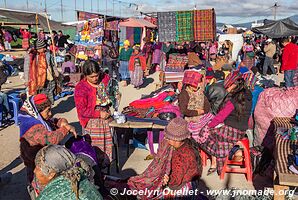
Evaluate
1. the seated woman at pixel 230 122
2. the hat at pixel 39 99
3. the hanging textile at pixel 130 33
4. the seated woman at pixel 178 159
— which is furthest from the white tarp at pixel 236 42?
the hat at pixel 39 99

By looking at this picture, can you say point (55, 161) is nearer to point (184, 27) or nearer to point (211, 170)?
point (211, 170)

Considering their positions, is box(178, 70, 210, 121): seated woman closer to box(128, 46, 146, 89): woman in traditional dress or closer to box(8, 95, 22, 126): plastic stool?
box(8, 95, 22, 126): plastic stool

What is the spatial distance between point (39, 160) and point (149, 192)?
56.4 inches

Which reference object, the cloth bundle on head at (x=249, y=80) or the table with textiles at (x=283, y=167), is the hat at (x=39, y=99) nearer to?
the table with textiles at (x=283, y=167)

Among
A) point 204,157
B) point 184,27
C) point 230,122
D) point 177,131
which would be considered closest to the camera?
point 177,131

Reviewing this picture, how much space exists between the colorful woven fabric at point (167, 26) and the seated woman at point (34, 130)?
4651mm

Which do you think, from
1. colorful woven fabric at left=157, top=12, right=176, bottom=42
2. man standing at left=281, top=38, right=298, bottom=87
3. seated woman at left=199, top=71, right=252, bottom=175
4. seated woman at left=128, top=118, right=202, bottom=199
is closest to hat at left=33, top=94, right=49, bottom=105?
seated woman at left=128, top=118, right=202, bottom=199

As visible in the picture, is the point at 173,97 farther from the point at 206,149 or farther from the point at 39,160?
the point at 39,160

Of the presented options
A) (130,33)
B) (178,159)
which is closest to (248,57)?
(130,33)

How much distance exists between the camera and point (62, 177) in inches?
75.0

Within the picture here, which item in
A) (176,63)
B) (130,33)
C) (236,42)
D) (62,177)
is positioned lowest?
(62,177)

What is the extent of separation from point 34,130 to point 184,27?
5133mm

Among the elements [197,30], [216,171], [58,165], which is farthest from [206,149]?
[197,30]

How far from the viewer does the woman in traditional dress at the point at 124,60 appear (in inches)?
451
